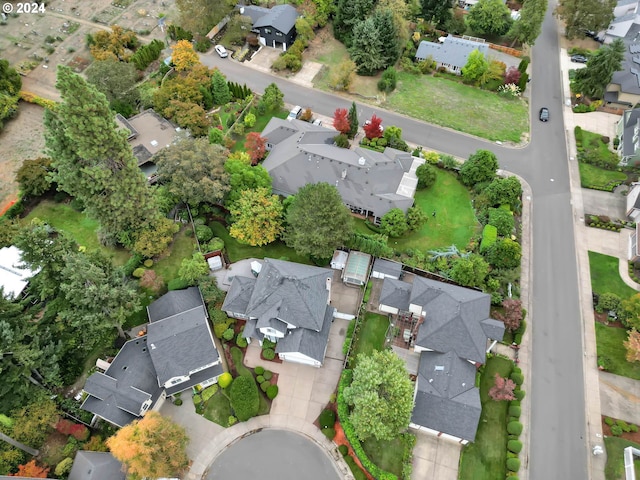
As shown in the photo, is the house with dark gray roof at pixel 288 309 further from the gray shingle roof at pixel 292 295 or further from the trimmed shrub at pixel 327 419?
the trimmed shrub at pixel 327 419

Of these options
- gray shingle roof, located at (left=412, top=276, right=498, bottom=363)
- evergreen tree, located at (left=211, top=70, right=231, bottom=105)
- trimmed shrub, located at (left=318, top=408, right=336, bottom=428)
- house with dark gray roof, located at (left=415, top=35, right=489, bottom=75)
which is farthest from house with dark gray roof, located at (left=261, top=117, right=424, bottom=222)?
→ house with dark gray roof, located at (left=415, top=35, right=489, bottom=75)

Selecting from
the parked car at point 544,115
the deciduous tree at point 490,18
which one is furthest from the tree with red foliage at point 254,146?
the deciduous tree at point 490,18

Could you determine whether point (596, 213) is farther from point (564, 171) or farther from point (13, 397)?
point (13, 397)

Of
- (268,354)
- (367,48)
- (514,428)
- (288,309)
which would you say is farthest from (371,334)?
(367,48)

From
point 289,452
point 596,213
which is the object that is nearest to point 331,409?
point 289,452

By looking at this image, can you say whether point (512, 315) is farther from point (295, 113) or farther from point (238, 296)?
point (295, 113)
